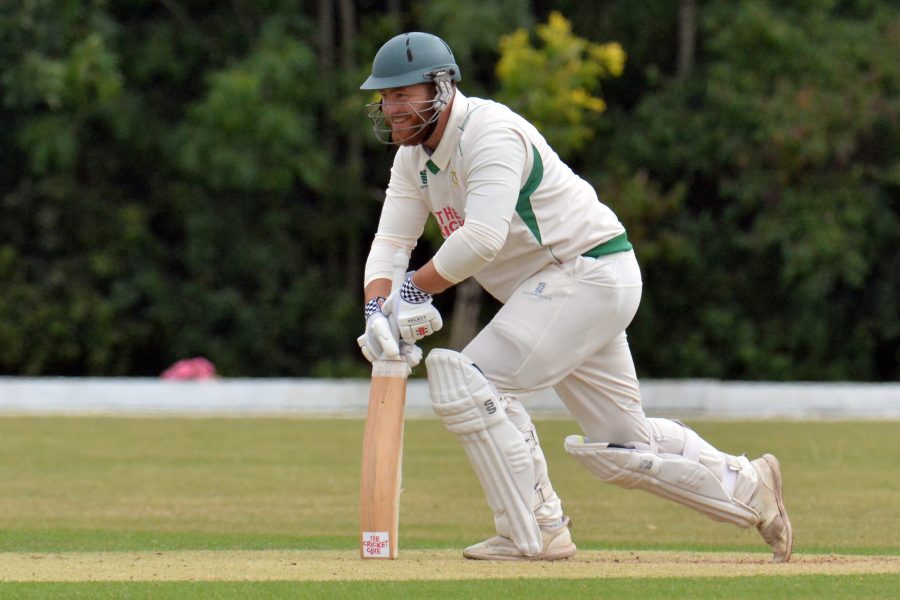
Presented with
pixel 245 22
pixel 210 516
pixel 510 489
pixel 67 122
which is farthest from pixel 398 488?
pixel 245 22

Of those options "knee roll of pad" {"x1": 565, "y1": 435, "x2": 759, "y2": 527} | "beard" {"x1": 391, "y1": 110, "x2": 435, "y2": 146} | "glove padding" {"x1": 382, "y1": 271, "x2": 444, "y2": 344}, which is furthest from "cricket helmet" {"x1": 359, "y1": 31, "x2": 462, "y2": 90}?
"knee roll of pad" {"x1": 565, "y1": 435, "x2": 759, "y2": 527}

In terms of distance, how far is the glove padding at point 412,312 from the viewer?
556 centimetres

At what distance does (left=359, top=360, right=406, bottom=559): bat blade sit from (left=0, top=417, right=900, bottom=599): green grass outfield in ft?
0.42

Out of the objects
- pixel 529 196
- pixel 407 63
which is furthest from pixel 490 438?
pixel 407 63

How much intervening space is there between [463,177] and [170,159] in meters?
20.1

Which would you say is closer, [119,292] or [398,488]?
[398,488]

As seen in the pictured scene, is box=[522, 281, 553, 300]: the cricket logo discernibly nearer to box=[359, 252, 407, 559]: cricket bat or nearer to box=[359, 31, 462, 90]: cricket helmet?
box=[359, 252, 407, 559]: cricket bat

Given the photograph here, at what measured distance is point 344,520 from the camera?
8.24 meters

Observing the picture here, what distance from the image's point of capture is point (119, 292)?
2522cm

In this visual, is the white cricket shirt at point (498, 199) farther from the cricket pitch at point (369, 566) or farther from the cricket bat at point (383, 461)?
the cricket pitch at point (369, 566)

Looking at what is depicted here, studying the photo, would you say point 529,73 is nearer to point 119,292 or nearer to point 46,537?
point 119,292

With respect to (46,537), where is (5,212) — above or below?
below

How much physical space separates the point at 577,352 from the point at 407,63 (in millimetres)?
1153

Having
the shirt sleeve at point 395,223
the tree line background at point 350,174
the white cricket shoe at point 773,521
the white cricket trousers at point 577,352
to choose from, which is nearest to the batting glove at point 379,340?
the white cricket trousers at point 577,352
